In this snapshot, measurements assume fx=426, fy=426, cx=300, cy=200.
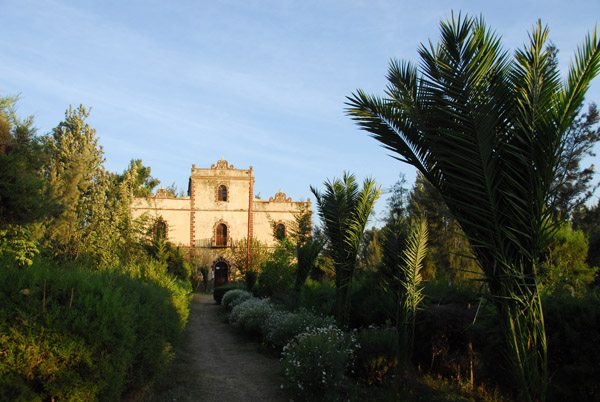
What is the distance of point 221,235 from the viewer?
3697 cm

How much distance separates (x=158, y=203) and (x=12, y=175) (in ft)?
102

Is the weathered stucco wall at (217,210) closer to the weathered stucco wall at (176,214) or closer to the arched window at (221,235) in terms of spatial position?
the weathered stucco wall at (176,214)

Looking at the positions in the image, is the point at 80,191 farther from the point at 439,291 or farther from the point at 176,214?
the point at 176,214

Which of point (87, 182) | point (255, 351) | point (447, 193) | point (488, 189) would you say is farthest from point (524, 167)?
point (87, 182)

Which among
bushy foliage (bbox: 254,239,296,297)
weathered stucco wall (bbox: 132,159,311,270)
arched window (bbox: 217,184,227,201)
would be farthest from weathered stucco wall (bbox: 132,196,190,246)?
bushy foliage (bbox: 254,239,296,297)

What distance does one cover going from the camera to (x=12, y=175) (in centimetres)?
598

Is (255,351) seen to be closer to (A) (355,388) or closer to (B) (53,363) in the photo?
(A) (355,388)

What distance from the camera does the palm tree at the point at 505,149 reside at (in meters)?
4.01

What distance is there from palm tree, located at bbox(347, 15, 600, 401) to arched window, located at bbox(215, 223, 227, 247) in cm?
3317

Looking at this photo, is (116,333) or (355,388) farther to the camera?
(355,388)

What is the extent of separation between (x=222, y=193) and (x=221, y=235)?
3656 mm

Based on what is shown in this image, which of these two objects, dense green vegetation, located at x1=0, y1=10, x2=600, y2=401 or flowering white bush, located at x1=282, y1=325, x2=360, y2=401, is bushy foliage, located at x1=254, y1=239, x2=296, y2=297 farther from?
flowering white bush, located at x1=282, y1=325, x2=360, y2=401

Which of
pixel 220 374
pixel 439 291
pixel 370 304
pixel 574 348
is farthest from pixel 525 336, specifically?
pixel 220 374

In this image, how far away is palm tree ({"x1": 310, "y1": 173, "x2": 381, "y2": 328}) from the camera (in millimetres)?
8953
